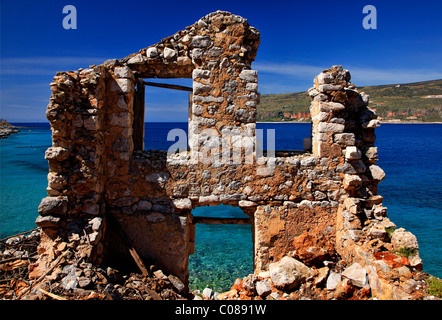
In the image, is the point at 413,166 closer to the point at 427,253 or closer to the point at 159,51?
the point at 427,253

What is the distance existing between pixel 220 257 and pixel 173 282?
844cm

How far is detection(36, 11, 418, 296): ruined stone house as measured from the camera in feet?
18.8

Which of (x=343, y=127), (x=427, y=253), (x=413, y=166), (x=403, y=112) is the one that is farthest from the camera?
(x=403, y=112)

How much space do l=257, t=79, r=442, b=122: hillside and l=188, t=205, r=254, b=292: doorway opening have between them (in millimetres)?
43813

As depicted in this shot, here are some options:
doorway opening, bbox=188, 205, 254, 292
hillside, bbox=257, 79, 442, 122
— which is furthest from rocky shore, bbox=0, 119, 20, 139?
doorway opening, bbox=188, 205, 254, 292

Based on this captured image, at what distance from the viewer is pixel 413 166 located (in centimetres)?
3850

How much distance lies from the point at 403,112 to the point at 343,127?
227 ft

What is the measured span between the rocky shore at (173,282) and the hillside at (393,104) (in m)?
54.6

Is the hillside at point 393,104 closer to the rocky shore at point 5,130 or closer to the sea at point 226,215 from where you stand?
the sea at point 226,215

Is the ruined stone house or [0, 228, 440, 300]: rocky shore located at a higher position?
the ruined stone house

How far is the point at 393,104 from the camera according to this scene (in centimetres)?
6831

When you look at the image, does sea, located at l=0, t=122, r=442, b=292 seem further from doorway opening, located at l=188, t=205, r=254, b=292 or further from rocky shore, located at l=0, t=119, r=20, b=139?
rocky shore, located at l=0, t=119, r=20, b=139

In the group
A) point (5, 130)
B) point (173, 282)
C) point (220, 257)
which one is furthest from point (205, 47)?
point (5, 130)
